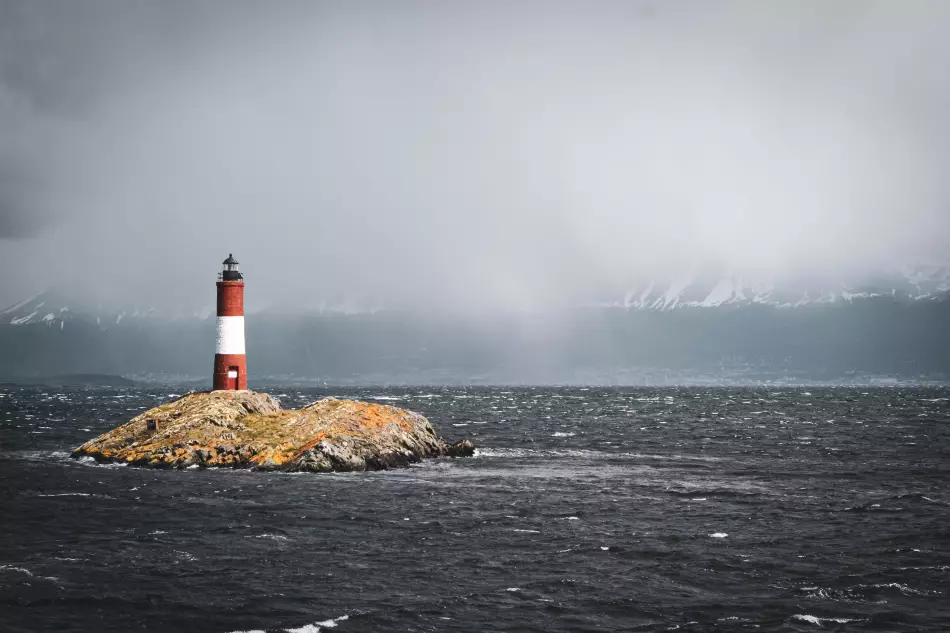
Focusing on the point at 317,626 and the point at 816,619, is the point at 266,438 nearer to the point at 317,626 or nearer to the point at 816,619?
the point at 317,626

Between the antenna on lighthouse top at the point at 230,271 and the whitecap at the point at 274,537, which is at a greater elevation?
the antenna on lighthouse top at the point at 230,271

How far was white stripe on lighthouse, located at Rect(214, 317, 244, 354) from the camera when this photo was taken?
60656 millimetres

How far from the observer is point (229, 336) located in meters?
60.8

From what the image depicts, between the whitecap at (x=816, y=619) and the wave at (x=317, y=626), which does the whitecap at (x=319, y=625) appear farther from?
the whitecap at (x=816, y=619)

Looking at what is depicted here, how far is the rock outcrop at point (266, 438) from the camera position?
1962 inches

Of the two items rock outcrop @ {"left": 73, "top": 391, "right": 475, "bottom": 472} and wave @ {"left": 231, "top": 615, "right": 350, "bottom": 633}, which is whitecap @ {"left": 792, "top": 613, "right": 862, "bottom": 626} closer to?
wave @ {"left": 231, "top": 615, "right": 350, "bottom": 633}

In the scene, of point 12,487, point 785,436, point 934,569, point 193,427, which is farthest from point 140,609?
point 785,436

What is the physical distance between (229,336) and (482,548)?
37429 mm

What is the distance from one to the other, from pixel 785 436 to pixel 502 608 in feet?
218

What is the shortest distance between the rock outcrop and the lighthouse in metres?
2.75

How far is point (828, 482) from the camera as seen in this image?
46281 millimetres

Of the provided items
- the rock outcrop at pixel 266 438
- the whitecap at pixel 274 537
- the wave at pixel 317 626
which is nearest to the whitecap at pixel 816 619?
the wave at pixel 317 626

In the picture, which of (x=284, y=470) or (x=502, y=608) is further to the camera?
(x=284, y=470)

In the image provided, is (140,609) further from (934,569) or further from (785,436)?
(785,436)
